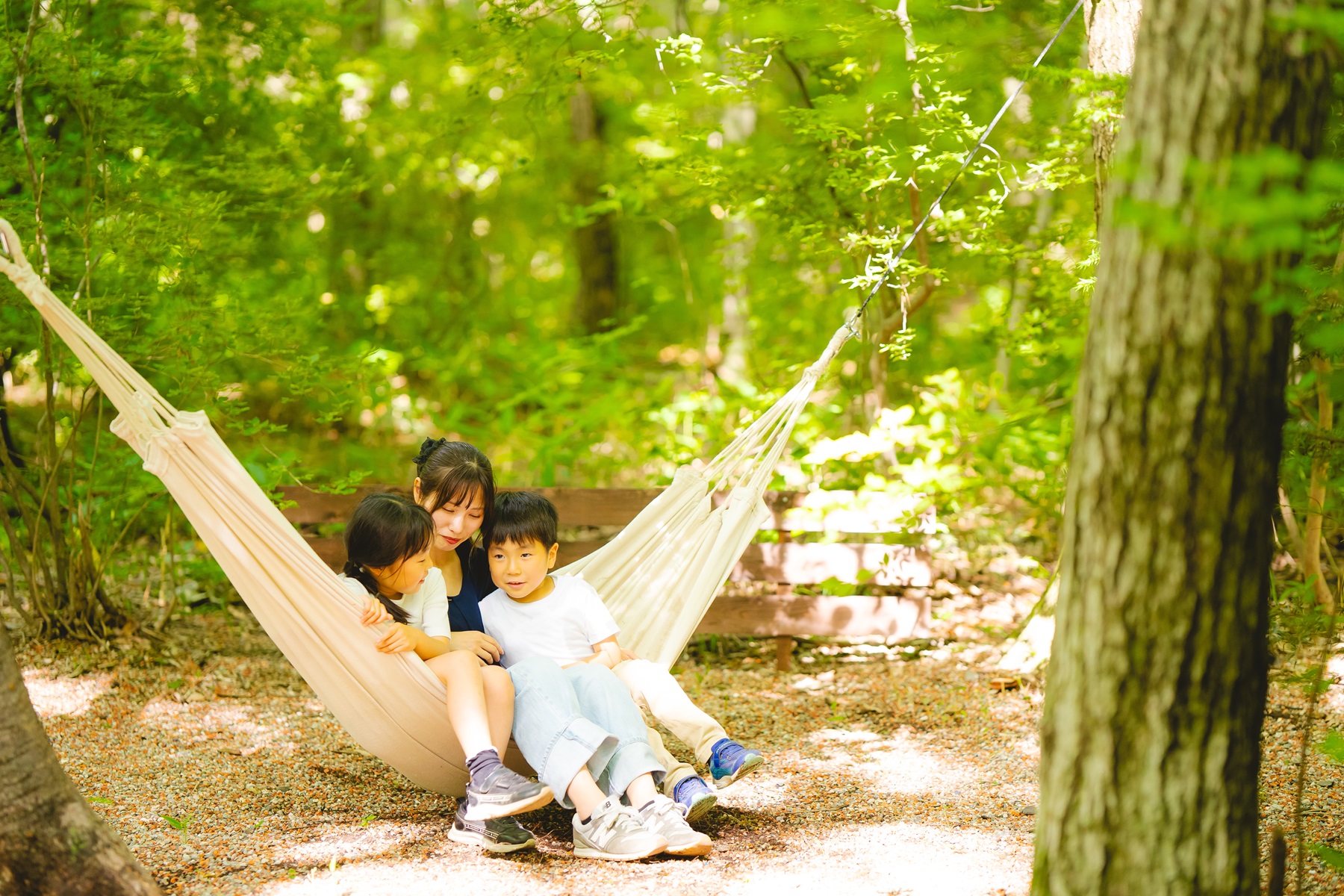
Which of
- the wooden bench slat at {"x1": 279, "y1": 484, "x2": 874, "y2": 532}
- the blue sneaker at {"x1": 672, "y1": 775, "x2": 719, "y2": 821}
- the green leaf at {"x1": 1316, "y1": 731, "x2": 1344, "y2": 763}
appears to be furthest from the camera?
the wooden bench slat at {"x1": 279, "y1": 484, "x2": 874, "y2": 532}

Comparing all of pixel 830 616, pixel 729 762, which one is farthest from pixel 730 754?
pixel 830 616

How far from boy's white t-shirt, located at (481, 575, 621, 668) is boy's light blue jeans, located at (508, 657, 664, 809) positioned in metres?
0.14

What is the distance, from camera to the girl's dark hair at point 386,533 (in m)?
1.97

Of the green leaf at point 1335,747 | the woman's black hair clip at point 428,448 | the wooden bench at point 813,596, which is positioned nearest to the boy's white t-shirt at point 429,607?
the woman's black hair clip at point 428,448

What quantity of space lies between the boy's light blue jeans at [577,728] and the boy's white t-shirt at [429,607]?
180mm

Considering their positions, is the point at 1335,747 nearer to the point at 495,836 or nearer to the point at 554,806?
the point at 495,836

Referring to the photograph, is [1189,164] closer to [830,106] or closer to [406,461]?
[830,106]

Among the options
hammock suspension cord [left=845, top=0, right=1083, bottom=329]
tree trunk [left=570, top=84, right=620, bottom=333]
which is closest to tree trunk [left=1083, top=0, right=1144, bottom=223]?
hammock suspension cord [left=845, top=0, right=1083, bottom=329]

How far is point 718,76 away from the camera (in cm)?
292

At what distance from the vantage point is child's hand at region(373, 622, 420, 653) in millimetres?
1868

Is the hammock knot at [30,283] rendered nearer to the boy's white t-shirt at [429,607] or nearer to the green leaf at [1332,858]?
the boy's white t-shirt at [429,607]

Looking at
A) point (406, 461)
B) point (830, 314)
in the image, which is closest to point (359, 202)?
point (406, 461)

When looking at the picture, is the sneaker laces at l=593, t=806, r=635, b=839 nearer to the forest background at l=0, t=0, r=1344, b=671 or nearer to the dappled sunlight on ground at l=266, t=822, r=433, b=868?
the dappled sunlight on ground at l=266, t=822, r=433, b=868

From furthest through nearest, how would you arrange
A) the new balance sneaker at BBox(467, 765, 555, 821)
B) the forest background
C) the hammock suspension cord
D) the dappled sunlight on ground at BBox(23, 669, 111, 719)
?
the forest background → the dappled sunlight on ground at BBox(23, 669, 111, 719) → the hammock suspension cord → the new balance sneaker at BBox(467, 765, 555, 821)
